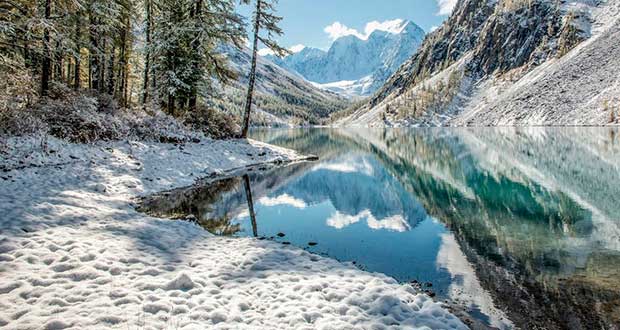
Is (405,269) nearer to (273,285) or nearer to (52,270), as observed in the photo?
(273,285)

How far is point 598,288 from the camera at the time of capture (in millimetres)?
9047

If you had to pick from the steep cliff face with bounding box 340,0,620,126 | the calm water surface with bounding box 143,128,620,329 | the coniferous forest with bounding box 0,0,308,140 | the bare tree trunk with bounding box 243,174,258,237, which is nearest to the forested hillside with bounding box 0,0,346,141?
the coniferous forest with bounding box 0,0,308,140

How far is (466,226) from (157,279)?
1238 centimetres

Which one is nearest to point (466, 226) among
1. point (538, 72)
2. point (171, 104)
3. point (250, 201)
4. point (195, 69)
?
point (250, 201)

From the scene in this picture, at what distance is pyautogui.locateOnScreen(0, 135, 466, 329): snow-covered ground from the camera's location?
623 cm

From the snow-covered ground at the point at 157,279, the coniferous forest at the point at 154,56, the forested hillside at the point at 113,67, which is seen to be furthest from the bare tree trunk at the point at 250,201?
the coniferous forest at the point at 154,56

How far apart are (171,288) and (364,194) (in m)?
17.6

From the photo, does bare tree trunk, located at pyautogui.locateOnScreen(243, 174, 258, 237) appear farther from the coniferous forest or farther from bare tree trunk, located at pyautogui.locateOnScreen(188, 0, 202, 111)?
bare tree trunk, located at pyautogui.locateOnScreen(188, 0, 202, 111)

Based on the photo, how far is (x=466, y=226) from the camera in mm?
15328

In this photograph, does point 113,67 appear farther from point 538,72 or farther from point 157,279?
point 538,72

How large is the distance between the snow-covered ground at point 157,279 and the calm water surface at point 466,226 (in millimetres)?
2159

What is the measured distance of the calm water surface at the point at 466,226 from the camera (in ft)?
29.1

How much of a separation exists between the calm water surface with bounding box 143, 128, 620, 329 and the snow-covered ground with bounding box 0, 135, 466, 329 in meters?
2.16

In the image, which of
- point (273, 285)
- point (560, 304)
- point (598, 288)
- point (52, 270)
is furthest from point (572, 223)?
point (52, 270)
